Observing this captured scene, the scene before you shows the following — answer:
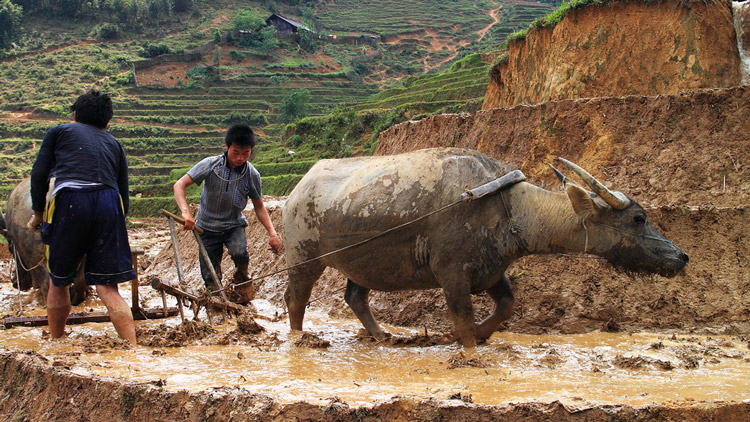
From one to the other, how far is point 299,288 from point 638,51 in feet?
25.7

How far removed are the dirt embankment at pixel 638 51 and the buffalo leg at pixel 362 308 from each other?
22.4 feet

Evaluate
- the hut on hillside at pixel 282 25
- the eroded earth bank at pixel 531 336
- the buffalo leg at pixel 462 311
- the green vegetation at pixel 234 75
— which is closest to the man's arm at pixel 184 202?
the eroded earth bank at pixel 531 336

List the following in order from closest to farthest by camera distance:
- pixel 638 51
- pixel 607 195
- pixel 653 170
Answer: pixel 607 195 → pixel 653 170 → pixel 638 51

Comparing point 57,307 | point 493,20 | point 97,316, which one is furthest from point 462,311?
point 493,20

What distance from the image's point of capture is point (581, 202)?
4836 mm

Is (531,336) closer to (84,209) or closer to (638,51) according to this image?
(84,209)

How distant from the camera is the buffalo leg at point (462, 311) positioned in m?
4.96

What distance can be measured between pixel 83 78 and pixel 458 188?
6446 centimetres

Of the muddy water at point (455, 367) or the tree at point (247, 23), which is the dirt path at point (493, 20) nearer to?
the tree at point (247, 23)

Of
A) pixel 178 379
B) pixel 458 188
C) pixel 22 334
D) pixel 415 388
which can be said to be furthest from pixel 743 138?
pixel 22 334

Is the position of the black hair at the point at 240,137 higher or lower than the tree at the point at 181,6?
lower

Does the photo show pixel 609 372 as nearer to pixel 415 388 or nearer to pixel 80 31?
pixel 415 388

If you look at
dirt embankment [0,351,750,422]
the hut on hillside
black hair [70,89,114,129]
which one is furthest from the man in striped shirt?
the hut on hillside

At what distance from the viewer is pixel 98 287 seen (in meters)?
4.75
